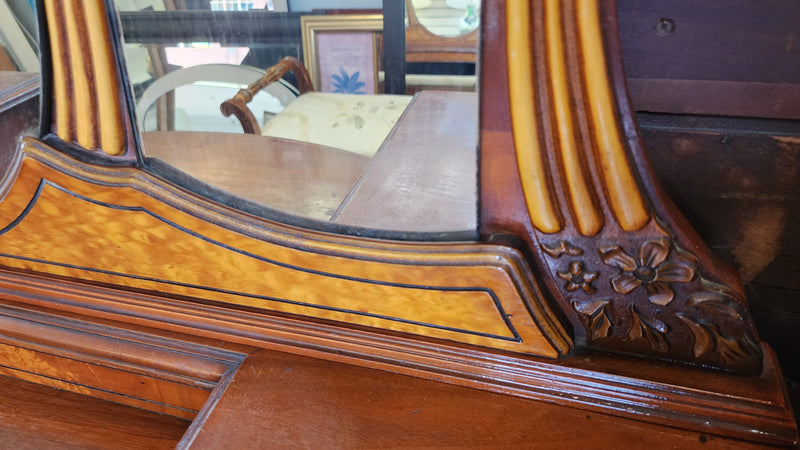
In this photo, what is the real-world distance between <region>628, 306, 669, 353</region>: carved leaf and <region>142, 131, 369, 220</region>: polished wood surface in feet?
1.21

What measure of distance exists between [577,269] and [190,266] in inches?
19.1

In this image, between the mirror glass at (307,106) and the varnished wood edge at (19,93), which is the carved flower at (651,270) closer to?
the mirror glass at (307,106)

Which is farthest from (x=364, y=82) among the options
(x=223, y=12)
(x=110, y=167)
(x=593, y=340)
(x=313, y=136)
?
(x=593, y=340)

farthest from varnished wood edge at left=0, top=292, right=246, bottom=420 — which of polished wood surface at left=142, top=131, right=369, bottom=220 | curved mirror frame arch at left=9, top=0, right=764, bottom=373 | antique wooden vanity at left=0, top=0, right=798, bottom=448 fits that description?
polished wood surface at left=142, top=131, right=369, bottom=220

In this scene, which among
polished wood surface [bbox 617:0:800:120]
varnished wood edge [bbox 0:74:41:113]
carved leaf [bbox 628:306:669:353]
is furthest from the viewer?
varnished wood edge [bbox 0:74:41:113]

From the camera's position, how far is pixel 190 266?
754mm

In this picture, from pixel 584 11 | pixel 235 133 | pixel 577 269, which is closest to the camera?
pixel 584 11

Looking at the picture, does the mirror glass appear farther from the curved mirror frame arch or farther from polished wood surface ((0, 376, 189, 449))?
polished wood surface ((0, 376, 189, 449))

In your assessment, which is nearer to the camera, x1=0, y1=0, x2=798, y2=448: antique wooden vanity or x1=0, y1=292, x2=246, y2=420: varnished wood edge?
x1=0, y1=0, x2=798, y2=448: antique wooden vanity

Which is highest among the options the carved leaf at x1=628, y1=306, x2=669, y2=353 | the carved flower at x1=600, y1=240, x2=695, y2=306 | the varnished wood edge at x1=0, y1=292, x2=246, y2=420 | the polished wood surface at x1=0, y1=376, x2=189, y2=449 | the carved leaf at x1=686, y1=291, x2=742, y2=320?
the carved flower at x1=600, y1=240, x2=695, y2=306

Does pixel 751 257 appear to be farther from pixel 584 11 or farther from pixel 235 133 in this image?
pixel 235 133

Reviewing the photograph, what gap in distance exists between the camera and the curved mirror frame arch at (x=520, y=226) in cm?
53

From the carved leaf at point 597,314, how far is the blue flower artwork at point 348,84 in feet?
1.27

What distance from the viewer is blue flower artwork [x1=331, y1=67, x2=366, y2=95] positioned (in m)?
0.75
